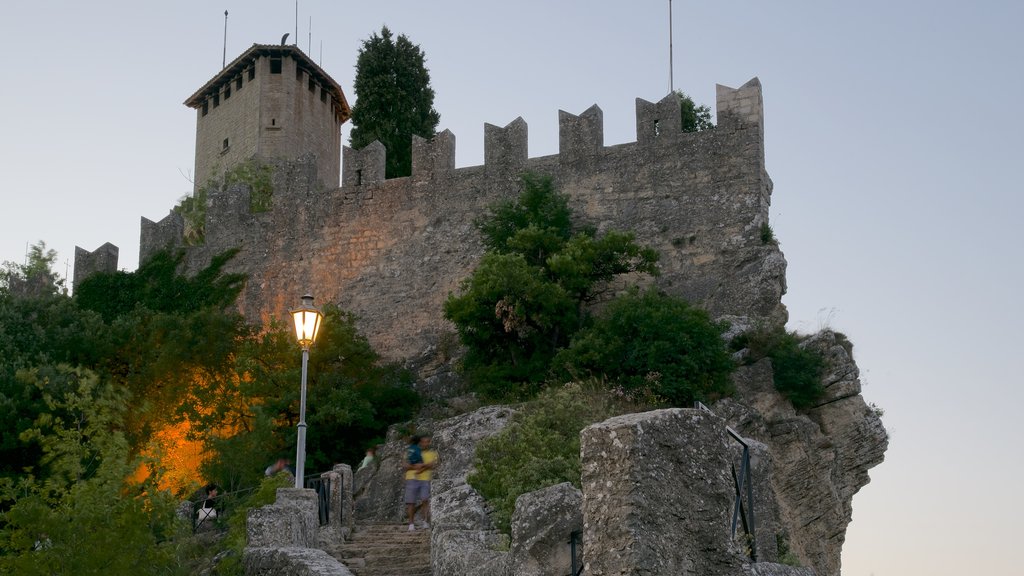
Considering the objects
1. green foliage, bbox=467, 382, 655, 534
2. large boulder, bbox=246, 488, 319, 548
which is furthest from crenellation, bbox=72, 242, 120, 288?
large boulder, bbox=246, 488, 319, 548

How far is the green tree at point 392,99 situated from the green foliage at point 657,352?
439 inches

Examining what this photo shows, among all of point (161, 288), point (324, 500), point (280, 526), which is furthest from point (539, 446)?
point (161, 288)

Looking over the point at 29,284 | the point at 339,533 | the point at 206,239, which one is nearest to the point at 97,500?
the point at 339,533

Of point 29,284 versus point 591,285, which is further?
point 29,284

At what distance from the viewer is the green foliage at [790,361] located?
20906 mm

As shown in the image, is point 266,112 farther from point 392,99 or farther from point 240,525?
point 240,525

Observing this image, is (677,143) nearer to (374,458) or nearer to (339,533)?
(374,458)

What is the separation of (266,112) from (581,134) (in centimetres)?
1421

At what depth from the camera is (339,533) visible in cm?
1681

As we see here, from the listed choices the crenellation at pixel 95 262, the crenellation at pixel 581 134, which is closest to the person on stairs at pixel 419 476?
the crenellation at pixel 581 134

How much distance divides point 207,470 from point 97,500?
7.19m

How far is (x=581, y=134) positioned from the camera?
81.8ft

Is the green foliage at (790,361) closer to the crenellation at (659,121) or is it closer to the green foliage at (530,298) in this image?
the green foliage at (530,298)

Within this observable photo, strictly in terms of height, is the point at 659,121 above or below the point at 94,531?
above
